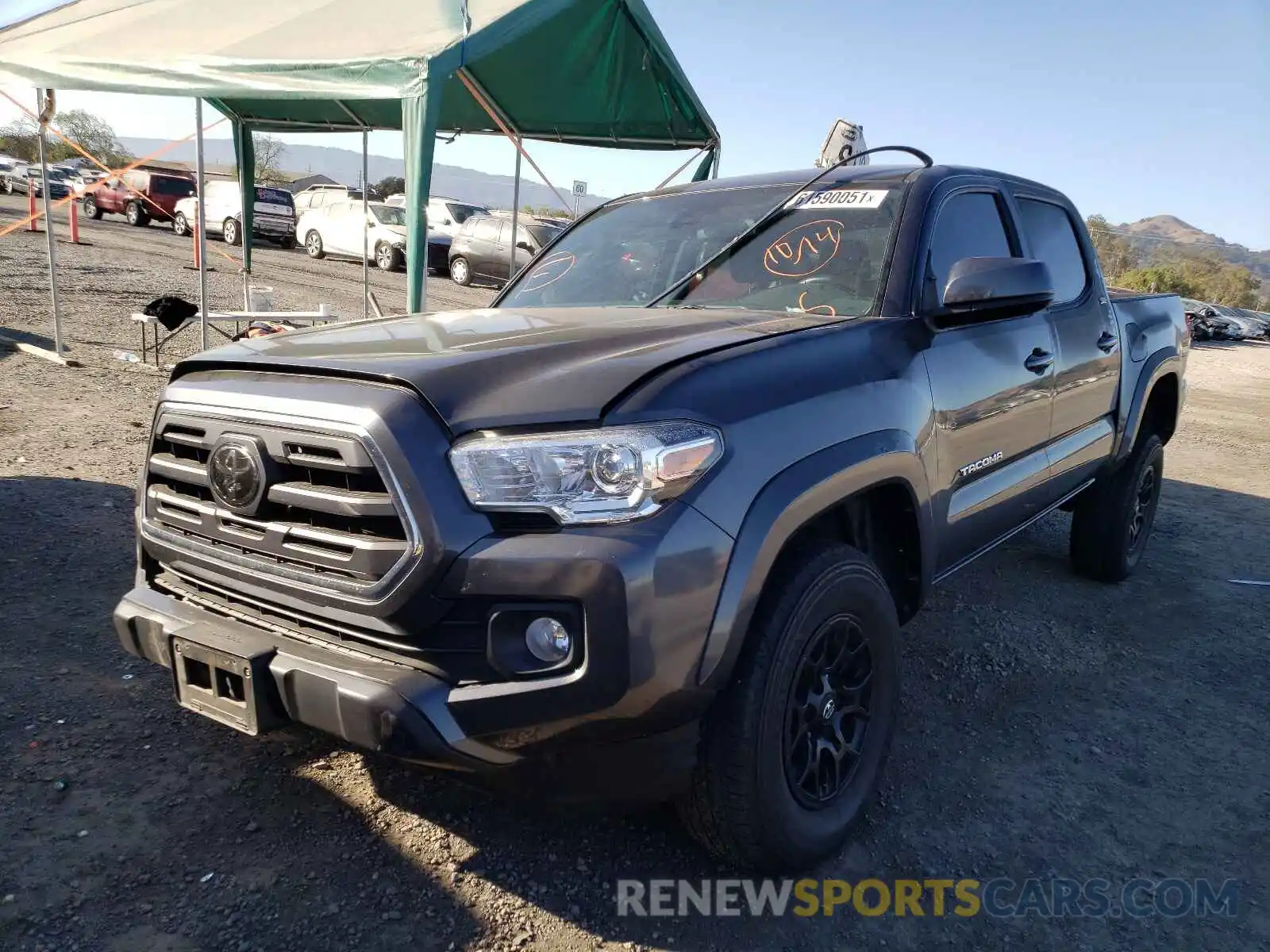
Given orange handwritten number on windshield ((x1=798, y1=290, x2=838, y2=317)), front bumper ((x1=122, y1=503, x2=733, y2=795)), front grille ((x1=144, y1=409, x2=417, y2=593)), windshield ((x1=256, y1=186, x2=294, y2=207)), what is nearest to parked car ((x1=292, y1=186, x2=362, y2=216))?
windshield ((x1=256, y1=186, x2=294, y2=207))

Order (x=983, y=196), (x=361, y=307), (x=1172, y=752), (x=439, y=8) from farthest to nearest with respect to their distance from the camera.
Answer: (x=361, y=307), (x=439, y=8), (x=983, y=196), (x=1172, y=752)

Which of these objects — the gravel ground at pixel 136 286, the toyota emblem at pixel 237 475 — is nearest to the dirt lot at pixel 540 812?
the toyota emblem at pixel 237 475

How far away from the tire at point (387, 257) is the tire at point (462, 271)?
203 cm

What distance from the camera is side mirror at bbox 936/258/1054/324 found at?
2.82 metres

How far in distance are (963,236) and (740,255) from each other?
83 centimetres

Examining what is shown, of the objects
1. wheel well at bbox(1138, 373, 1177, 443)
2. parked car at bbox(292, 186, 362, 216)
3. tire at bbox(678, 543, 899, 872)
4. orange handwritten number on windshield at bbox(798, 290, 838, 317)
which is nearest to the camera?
tire at bbox(678, 543, 899, 872)

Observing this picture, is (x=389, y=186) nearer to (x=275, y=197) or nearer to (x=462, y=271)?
(x=275, y=197)

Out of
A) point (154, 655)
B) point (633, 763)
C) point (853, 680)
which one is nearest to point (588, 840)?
point (633, 763)

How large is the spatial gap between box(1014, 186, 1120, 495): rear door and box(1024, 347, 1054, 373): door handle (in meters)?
0.09

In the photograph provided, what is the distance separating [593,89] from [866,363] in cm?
702

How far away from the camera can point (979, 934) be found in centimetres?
229

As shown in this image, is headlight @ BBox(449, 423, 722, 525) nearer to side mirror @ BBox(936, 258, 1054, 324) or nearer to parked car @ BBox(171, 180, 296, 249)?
side mirror @ BBox(936, 258, 1054, 324)

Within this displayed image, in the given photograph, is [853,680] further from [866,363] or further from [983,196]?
[983,196]

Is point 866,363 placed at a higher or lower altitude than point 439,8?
lower
